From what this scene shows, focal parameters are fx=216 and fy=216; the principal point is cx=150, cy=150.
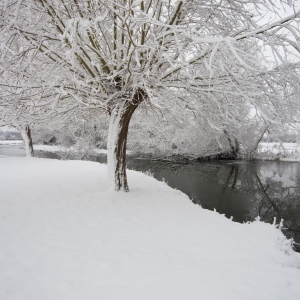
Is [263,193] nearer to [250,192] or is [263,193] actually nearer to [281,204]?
[250,192]

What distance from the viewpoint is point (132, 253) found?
345 cm

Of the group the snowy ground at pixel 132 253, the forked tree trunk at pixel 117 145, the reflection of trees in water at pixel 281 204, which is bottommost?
the reflection of trees in water at pixel 281 204

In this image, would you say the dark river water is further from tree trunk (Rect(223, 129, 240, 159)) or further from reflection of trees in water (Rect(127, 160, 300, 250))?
tree trunk (Rect(223, 129, 240, 159))

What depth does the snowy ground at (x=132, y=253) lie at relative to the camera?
2602mm

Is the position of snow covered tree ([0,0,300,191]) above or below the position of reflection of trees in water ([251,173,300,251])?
above

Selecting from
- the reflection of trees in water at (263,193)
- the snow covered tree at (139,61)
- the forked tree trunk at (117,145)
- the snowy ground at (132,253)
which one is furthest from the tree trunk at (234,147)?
the snowy ground at (132,253)

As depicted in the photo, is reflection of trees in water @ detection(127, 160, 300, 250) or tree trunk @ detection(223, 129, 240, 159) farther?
tree trunk @ detection(223, 129, 240, 159)

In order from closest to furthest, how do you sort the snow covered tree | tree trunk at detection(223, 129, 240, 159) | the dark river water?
the snow covered tree, the dark river water, tree trunk at detection(223, 129, 240, 159)

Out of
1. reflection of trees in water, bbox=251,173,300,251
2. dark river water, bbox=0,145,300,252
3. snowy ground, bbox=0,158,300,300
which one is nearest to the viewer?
snowy ground, bbox=0,158,300,300

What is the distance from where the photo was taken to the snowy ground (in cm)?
260

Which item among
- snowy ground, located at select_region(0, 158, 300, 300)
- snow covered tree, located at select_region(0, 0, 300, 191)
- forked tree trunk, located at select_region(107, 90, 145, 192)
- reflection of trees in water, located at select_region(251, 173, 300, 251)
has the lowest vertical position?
reflection of trees in water, located at select_region(251, 173, 300, 251)

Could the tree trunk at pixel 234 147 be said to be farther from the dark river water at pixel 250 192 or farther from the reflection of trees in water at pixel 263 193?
the dark river water at pixel 250 192

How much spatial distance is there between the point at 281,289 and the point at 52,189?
636 cm

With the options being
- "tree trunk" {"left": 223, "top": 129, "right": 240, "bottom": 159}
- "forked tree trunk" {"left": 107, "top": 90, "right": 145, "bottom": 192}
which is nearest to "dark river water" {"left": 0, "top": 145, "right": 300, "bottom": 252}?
"forked tree trunk" {"left": 107, "top": 90, "right": 145, "bottom": 192}
